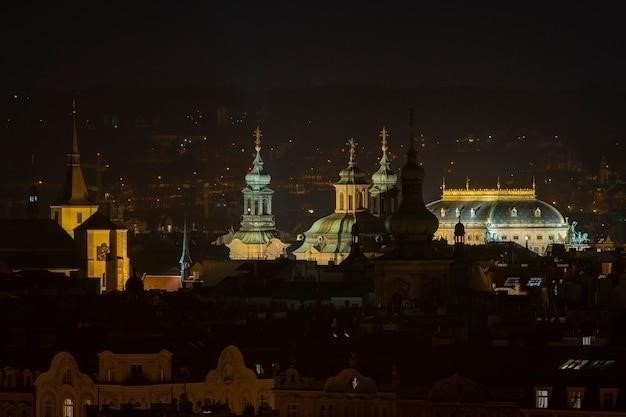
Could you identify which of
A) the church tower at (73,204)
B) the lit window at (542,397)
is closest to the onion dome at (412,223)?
the lit window at (542,397)

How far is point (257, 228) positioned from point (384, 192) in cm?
1061

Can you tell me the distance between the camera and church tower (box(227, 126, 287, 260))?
16238 cm

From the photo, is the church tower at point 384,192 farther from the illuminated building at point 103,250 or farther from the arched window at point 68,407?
the arched window at point 68,407

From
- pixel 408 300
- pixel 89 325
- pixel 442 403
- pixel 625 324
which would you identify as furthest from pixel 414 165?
pixel 442 403

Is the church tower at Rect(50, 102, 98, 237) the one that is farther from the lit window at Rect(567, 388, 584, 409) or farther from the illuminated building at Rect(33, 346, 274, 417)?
the lit window at Rect(567, 388, 584, 409)

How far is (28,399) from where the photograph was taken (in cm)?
7819

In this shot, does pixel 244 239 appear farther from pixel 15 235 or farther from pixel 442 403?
pixel 442 403

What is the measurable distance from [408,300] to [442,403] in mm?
36450

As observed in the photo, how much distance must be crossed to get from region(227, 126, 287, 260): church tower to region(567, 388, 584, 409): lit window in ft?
304

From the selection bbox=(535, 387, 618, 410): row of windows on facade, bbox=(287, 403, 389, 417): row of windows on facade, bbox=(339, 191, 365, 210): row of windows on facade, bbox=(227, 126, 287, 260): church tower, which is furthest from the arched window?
bbox=(227, 126, 287, 260): church tower

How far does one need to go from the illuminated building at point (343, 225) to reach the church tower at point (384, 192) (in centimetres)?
36

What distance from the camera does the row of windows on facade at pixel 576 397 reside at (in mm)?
66562

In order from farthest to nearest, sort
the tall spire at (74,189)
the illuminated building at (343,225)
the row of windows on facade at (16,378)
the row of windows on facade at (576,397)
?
the tall spire at (74,189), the illuminated building at (343,225), the row of windows on facade at (16,378), the row of windows on facade at (576,397)

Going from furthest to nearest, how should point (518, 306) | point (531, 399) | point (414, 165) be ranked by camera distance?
point (414, 165) < point (518, 306) < point (531, 399)
